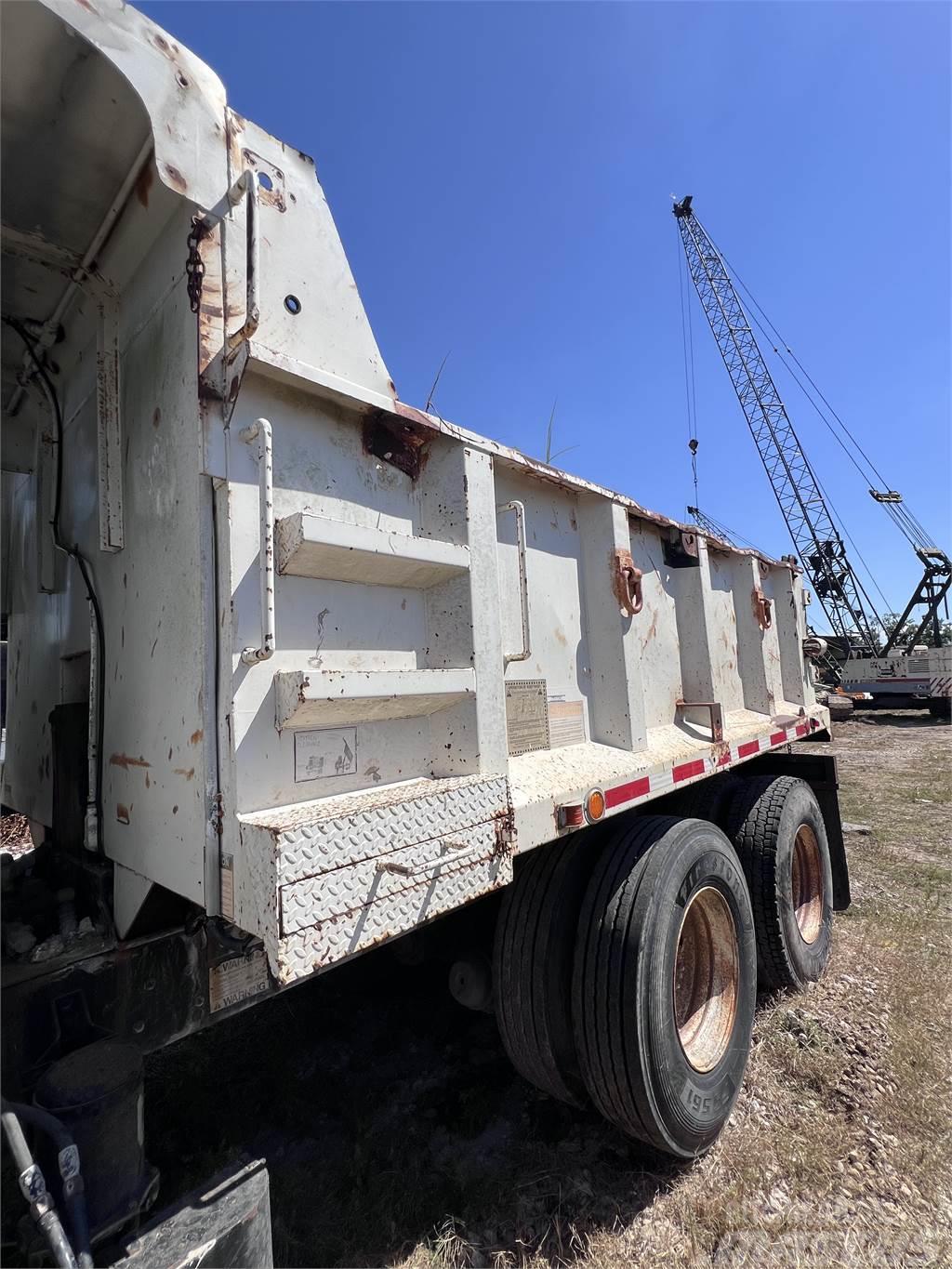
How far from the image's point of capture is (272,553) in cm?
158

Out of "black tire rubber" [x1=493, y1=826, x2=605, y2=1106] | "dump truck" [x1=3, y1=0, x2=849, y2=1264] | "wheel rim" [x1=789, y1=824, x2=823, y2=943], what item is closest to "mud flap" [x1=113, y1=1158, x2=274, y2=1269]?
"dump truck" [x1=3, y1=0, x2=849, y2=1264]

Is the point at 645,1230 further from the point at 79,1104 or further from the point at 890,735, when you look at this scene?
the point at 890,735

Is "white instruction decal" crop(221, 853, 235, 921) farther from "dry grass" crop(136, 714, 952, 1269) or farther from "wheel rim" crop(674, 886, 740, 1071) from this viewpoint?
"wheel rim" crop(674, 886, 740, 1071)

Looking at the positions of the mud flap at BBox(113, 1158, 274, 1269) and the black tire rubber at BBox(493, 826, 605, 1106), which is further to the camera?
the black tire rubber at BBox(493, 826, 605, 1106)

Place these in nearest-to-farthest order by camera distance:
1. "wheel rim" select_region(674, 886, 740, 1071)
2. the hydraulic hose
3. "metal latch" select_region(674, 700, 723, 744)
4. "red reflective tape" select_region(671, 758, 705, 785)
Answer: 1. the hydraulic hose
2. "wheel rim" select_region(674, 886, 740, 1071)
3. "red reflective tape" select_region(671, 758, 705, 785)
4. "metal latch" select_region(674, 700, 723, 744)

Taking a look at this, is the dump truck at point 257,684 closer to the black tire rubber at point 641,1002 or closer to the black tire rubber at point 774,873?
the black tire rubber at point 641,1002

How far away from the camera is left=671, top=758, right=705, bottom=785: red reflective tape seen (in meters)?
2.94

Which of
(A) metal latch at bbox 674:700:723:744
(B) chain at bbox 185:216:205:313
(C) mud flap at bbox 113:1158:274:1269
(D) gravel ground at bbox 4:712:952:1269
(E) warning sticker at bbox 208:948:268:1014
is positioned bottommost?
(D) gravel ground at bbox 4:712:952:1269

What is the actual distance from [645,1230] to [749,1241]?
13.0 inches

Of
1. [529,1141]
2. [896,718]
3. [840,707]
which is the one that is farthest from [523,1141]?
[896,718]

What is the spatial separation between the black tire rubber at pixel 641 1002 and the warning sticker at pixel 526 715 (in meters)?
0.58

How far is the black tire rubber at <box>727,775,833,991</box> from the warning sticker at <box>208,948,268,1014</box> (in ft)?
9.08

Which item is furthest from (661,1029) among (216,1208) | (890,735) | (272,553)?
(890,735)

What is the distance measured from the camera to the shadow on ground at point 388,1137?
7.22ft
